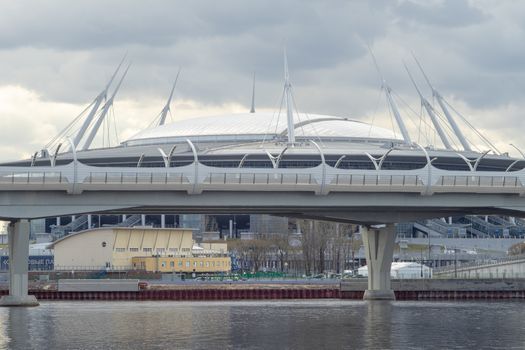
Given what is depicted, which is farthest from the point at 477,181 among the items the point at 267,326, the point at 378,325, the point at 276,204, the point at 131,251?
the point at 131,251

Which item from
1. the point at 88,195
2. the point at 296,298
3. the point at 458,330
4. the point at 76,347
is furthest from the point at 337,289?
the point at 76,347

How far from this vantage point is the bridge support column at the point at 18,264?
102 m

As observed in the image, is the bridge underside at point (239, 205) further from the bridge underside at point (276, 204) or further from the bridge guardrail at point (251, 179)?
the bridge guardrail at point (251, 179)

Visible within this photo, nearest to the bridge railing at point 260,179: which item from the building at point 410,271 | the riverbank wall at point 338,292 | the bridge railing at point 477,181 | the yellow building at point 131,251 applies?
the bridge railing at point 477,181

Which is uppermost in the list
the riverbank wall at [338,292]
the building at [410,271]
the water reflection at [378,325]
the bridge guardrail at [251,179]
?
the bridge guardrail at [251,179]

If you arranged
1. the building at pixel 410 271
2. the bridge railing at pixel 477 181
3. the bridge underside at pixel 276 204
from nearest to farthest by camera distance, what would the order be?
the bridge underside at pixel 276 204
the bridge railing at pixel 477 181
the building at pixel 410 271

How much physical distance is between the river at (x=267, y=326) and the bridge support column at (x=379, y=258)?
16.0ft

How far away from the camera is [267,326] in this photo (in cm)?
8475

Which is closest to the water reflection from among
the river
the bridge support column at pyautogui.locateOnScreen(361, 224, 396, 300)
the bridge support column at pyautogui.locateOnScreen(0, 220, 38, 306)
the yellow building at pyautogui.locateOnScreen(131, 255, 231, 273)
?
the river

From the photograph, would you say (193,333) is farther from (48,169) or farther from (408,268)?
(408,268)

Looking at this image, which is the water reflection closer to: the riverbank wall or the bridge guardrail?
the bridge guardrail

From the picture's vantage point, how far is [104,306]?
112562 mm

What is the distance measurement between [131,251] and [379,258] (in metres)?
62.3

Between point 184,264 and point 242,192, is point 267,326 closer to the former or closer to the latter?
point 242,192
